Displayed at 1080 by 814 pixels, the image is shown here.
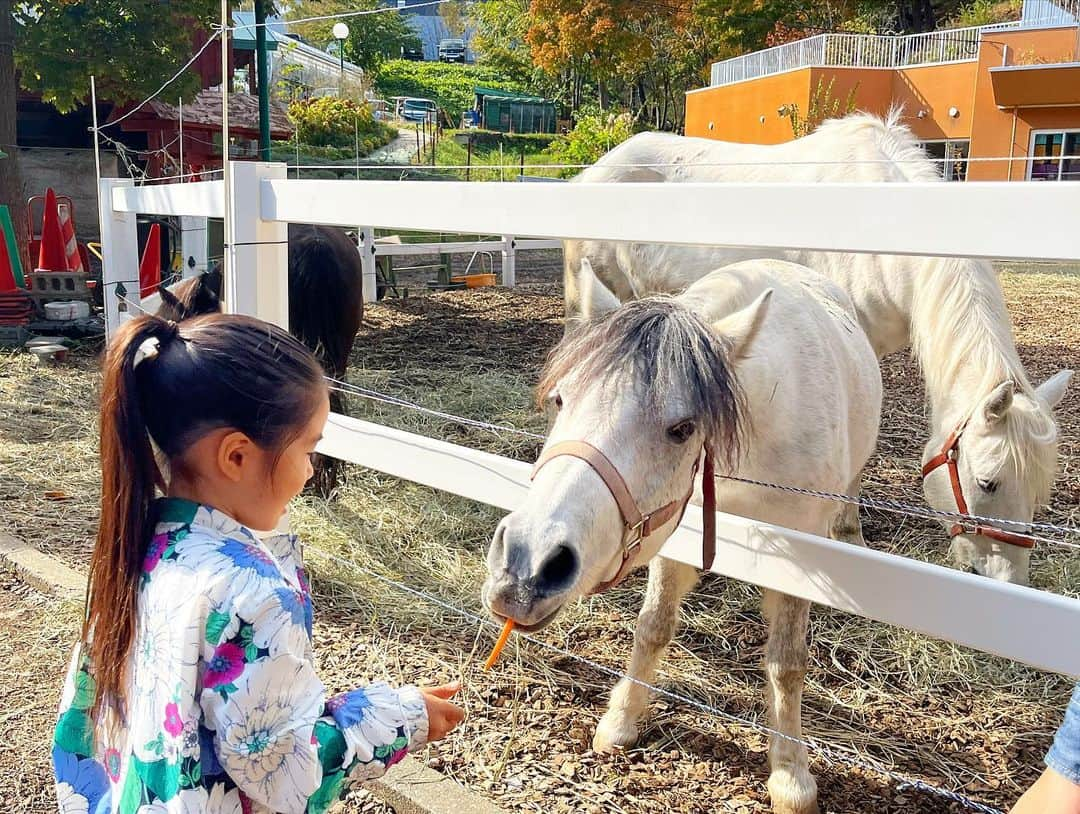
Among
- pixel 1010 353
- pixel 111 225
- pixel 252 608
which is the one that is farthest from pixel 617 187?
pixel 111 225

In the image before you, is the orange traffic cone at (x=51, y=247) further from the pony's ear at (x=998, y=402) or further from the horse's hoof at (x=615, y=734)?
the pony's ear at (x=998, y=402)

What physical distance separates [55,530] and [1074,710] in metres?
4.25

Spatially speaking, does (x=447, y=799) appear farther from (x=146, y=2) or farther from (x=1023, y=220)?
(x=146, y=2)

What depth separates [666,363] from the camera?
6.03 feet

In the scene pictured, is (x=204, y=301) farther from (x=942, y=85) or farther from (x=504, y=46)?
(x=504, y=46)

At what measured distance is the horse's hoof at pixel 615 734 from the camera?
104 inches

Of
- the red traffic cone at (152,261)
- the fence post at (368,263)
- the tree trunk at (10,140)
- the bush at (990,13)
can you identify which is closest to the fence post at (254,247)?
the red traffic cone at (152,261)

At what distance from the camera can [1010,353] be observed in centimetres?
364

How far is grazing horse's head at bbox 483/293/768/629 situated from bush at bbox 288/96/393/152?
780 inches

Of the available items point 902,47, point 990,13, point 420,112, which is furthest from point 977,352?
point 990,13

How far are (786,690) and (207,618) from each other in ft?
6.09

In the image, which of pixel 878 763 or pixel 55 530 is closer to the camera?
pixel 878 763

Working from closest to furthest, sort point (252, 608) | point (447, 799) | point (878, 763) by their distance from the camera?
point (252, 608) < point (447, 799) < point (878, 763)

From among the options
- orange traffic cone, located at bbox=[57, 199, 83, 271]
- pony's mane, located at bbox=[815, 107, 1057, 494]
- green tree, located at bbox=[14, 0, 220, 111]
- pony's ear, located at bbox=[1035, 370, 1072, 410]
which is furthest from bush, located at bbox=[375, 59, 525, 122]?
pony's ear, located at bbox=[1035, 370, 1072, 410]
